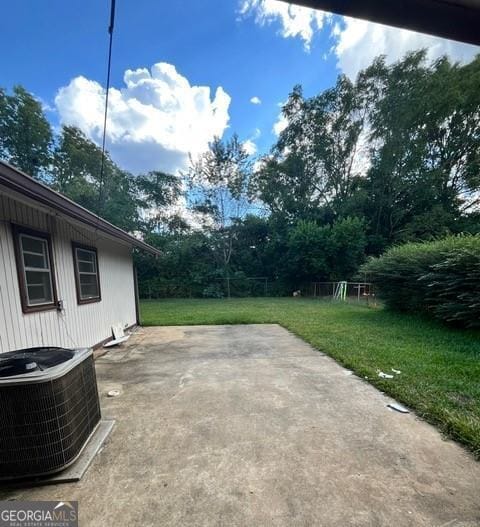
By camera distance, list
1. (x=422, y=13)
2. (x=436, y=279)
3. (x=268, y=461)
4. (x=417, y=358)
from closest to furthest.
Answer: (x=422, y=13) < (x=268, y=461) < (x=417, y=358) < (x=436, y=279)

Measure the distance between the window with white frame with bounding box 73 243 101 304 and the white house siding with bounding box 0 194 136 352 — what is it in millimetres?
118

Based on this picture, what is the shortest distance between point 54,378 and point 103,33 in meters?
3.11

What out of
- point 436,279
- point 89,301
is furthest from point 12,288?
point 436,279

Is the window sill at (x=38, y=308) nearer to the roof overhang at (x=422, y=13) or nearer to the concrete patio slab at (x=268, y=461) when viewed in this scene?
the concrete patio slab at (x=268, y=461)

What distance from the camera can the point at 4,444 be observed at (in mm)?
1501

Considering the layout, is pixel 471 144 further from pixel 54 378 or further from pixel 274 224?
pixel 54 378

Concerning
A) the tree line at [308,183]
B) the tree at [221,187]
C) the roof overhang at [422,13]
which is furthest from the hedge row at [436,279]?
the tree at [221,187]

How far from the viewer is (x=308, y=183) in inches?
788

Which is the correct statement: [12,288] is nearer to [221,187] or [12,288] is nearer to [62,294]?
[62,294]

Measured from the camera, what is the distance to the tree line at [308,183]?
15.8 metres

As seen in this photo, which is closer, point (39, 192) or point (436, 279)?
point (39, 192)

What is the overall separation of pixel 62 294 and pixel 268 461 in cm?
369

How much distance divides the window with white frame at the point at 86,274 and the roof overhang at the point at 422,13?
15.4 ft

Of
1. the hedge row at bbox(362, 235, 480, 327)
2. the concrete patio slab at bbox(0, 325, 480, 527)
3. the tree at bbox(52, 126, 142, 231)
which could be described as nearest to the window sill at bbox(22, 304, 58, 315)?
the concrete patio slab at bbox(0, 325, 480, 527)
